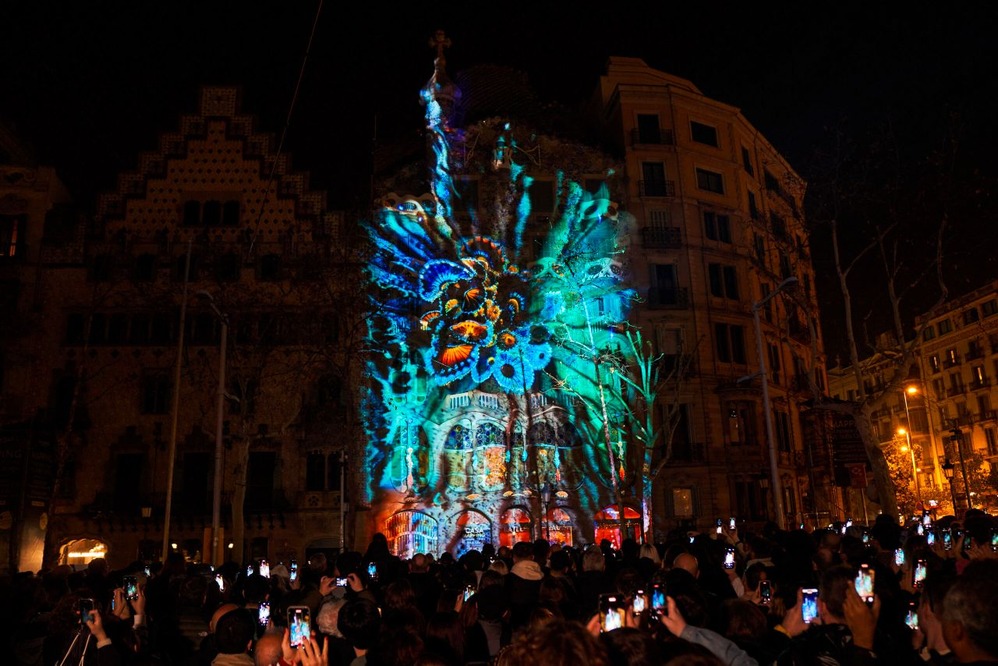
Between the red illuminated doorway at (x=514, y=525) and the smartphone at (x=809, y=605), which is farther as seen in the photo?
the red illuminated doorway at (x=514, y=525)

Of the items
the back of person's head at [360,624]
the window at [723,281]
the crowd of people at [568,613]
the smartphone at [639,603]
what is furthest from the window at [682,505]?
the back of person's head at [360,624]

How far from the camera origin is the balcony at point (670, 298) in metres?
40.7

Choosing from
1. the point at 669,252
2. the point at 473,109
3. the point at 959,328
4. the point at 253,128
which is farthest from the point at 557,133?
the point at 959,328

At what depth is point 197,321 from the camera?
3669 centimetres

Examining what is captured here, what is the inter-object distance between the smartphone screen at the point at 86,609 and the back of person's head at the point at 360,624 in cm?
200

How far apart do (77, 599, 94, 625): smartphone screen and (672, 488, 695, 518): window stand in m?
34.0

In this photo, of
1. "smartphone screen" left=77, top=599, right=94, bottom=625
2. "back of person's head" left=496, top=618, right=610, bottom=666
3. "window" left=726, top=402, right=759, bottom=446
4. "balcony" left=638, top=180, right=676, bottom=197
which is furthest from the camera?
"balcony" left=638, top=180, right=676, bottom=197

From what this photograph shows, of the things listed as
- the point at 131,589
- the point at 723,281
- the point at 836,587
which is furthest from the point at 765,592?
the point at 723,281

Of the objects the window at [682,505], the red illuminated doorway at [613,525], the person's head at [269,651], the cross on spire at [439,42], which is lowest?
the person's head at [269,651]

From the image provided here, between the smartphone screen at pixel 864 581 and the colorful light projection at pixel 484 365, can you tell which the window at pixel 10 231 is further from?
the smartphone screen at pixel 864 581

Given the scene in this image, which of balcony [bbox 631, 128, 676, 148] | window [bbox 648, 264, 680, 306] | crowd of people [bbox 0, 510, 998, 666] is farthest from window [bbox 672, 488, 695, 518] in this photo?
crowd of people [bbox 0, 510, 998, 666]

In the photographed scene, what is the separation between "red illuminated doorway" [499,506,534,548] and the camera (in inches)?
1384

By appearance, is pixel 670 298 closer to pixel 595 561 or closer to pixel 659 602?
pixel 595 561

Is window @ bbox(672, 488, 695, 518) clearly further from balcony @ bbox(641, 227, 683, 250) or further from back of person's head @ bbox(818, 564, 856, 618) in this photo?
back of person's head @ bbox(818, 564, 856, 618)
